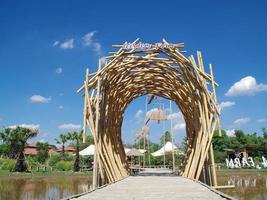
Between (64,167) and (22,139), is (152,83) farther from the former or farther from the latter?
(22,139)

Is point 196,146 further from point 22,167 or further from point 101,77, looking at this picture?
point 22,167

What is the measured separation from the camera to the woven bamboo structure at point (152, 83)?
10.6 meters

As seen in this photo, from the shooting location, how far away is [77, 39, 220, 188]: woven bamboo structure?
10562 mm

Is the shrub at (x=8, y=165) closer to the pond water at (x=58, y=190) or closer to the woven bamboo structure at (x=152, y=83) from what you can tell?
the pond water at (x=58, y=190)

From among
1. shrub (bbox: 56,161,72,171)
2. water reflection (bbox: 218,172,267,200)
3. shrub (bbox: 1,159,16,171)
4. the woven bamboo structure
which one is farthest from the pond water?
shrub (bbox: 56,161,72,171)

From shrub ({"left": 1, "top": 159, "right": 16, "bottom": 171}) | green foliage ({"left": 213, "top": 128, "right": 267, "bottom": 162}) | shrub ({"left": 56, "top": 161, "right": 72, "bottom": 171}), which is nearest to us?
shrub ({"left": 1, "top": 159, "right": 16, "bottom": 171})

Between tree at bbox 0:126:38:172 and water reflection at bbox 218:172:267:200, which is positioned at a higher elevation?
tree at bbox 0:126:38:172

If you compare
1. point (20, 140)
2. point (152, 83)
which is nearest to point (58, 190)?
point (152, 83)

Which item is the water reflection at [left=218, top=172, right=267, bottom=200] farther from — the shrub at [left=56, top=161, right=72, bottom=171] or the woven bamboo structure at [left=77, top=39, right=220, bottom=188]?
the shrub at [left=56, top=161, right=72, bottom=171]

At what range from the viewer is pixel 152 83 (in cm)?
1441

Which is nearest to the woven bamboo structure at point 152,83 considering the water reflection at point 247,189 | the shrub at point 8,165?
the water reflection at point 247,189

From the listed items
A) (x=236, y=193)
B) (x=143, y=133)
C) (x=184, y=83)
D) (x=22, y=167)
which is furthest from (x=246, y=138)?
(x=184, y=83)

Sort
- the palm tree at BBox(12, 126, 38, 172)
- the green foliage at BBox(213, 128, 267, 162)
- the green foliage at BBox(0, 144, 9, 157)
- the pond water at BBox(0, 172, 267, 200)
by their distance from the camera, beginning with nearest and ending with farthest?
the pond water at BBox(0, 172, 267, 200)
the palm tree at BBox(12, 126, 38, 172)
the green foliage at BBox(213, 128, 267, 162)
the green foliage at BBox(0, 144, 9, 157)

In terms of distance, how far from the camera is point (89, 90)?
11.3 meters
